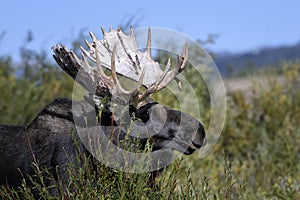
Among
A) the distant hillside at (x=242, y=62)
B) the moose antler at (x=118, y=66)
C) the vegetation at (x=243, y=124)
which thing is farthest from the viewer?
the distant hillside at (x=242, y=62)

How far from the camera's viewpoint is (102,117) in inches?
221

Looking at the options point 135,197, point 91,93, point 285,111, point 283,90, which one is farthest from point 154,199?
point 283,90

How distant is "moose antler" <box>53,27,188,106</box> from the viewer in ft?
18.0

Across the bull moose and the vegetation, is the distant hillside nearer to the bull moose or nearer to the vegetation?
the vegetation

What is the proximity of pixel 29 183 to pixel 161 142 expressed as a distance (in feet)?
3.98

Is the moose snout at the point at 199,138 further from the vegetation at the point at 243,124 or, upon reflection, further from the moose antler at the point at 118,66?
the vegetation at the point at 243,124

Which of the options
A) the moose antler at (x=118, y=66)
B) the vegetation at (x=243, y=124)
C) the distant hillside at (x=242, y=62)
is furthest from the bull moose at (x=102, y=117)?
the distant hillside at (x=242, y=62)

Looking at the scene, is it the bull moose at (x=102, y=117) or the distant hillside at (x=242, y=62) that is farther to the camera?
the distant hillside at (x=242, y=62)

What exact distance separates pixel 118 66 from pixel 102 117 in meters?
0.56

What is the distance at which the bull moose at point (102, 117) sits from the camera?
5.49 meters

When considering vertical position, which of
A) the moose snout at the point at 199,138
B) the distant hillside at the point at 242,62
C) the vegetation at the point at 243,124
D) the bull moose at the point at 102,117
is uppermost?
the bull moose at the point at 102,117

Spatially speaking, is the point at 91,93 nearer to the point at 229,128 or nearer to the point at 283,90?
the point at 229,128

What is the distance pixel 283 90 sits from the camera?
43.0ft

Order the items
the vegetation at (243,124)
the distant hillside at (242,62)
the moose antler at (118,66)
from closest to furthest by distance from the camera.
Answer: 1. the moose antler at (118,66)
2. the vegetation at (243,124)
3. the distant hillside at (242,62)
